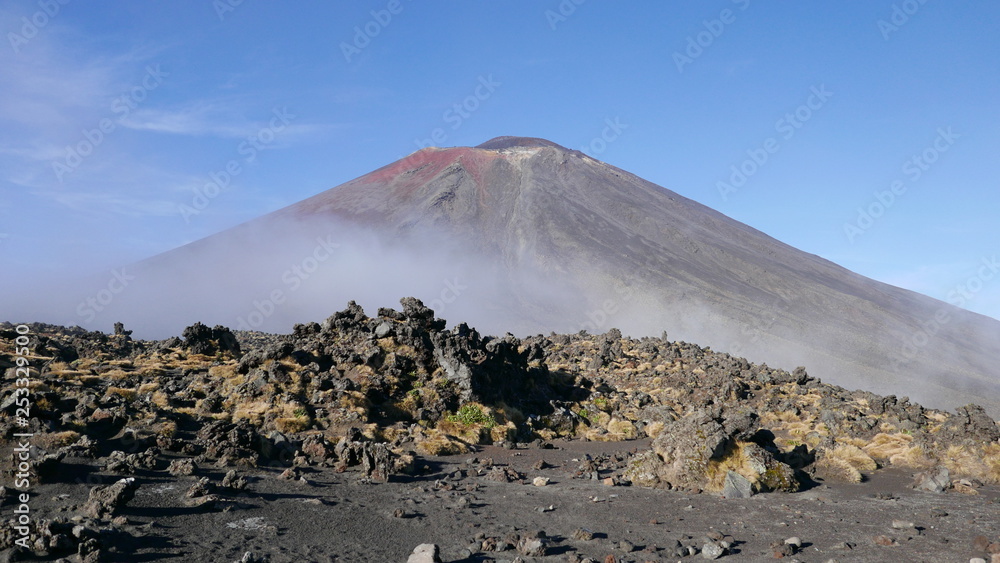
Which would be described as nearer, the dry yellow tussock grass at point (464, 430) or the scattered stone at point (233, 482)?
the scattered stone at point (233, 482)

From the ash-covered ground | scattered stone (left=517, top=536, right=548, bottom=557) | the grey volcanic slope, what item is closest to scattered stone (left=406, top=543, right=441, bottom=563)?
the ash-covered ground

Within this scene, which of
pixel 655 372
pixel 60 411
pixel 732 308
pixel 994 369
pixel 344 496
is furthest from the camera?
pixel 732 308

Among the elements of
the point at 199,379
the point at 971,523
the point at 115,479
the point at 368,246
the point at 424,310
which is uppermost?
the point at 368,246

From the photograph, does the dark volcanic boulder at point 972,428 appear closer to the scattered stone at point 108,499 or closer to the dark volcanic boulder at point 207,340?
the scattered stone at point 108,499

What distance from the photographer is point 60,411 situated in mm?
16578

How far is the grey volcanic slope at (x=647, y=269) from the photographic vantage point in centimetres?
8300

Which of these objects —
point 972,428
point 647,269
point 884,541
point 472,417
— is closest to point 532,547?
point 884,541

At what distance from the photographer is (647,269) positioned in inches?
4348

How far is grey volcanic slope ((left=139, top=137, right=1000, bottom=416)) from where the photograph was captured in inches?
3268

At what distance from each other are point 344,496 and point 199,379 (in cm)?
1248

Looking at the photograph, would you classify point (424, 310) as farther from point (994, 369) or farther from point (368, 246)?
point (368, 246)

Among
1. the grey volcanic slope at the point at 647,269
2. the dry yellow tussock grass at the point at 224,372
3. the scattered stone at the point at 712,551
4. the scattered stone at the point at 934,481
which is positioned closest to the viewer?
the scattered stone at the point at 712,551

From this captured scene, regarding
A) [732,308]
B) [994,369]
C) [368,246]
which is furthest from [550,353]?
[368,246]

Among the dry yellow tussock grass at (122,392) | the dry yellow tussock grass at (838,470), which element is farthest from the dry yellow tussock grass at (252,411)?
the dry yellow tussock grass at (838,470)
